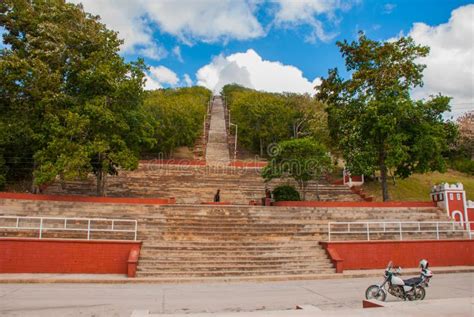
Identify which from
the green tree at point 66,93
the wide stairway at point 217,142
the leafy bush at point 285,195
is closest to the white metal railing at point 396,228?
the leafy bush at point 285,195

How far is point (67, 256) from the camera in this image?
13.0 m

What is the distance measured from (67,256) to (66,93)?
10.7 m

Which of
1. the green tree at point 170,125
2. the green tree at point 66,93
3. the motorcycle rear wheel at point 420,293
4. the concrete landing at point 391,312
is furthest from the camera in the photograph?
the green tree at point 170,125

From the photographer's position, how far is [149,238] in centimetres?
1517

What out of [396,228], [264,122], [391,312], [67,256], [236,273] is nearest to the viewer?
[391,312]

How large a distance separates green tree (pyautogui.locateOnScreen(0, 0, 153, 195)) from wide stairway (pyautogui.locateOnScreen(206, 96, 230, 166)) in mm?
15258

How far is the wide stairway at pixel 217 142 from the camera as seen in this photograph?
1626 inches

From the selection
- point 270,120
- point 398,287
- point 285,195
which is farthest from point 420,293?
point 270,120

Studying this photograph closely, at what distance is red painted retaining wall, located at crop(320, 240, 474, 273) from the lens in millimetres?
14688

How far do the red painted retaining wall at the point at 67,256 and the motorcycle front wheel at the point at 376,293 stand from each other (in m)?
7.27

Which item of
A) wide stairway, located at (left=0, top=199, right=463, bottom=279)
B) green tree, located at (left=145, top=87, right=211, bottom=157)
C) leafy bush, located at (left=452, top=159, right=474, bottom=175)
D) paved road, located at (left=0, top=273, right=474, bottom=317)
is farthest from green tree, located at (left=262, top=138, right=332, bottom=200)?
leafy bush, located at (left=452, top=159, right=474, bottom=175)

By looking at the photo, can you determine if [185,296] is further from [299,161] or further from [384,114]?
[384,114]

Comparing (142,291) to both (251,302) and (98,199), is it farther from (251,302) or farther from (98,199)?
(98,199)

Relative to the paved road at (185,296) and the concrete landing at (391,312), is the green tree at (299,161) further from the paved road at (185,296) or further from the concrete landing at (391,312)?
the concrete landing at (391,312)
